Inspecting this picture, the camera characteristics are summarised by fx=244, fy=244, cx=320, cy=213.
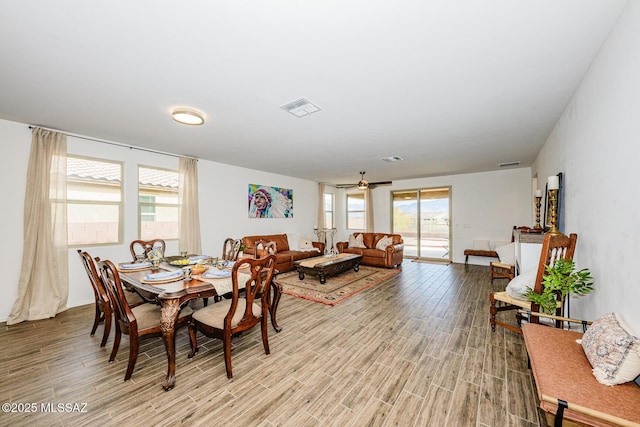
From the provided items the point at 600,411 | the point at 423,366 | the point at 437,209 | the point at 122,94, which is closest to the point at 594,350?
the point at 600,411

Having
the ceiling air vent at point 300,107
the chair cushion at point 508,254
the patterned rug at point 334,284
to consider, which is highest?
the ceiling air vent at point 300,107

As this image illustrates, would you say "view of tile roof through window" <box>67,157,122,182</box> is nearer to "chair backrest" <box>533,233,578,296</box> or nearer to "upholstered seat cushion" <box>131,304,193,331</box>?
"upholstered seat cushion" <box>131,304,193,331</box>

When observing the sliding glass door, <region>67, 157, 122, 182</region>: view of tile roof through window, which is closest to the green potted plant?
the sliding glass door

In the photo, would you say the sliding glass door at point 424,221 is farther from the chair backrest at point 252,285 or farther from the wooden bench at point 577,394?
the chair backrest at point 252,285

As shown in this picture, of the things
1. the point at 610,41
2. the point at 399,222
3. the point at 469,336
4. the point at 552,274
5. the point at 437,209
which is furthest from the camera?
the point at 399,222

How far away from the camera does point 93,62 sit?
196 centimetres

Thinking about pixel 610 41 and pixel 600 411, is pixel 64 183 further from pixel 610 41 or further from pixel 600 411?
pixel 610 41

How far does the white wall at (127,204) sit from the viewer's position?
128 inches

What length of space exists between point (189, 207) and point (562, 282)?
550cm

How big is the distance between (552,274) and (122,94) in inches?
171

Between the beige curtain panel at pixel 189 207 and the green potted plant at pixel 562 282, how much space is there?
5.24m

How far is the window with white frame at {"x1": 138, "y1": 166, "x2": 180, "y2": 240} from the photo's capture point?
442 centimetres

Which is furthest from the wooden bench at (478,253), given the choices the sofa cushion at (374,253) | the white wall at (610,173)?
the white wall at (610,173)

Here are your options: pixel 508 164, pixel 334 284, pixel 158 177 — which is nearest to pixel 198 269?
pixel 334 284
